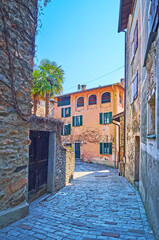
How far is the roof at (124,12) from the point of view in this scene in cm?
852

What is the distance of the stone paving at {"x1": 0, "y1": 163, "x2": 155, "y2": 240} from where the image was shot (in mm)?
2852

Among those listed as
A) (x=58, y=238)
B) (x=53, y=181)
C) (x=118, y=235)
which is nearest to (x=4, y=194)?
(x=58, y=238)

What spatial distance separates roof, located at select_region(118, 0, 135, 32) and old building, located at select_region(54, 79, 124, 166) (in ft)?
21.1

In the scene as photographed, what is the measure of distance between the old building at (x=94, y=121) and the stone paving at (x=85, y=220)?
10.7 metres

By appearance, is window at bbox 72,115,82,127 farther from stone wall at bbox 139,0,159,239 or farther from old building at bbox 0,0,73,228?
old building at bbox 0,0,73,228

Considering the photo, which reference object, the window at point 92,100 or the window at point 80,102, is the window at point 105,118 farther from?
the window at point 80,102

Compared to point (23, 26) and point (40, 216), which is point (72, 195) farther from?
point (23, 26)

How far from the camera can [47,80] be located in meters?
8.09

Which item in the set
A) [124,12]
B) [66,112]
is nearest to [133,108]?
[124,12]

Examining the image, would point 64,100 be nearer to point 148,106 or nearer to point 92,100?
point 92,100

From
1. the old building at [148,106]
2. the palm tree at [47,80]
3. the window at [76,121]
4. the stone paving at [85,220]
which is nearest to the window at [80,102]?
the window at [76,121]

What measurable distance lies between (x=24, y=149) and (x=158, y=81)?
117 inches

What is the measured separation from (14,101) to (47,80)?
16.2 ft

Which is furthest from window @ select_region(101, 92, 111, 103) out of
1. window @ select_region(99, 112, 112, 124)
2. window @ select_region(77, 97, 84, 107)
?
window @ select_region(77, 97, 84, 107)
